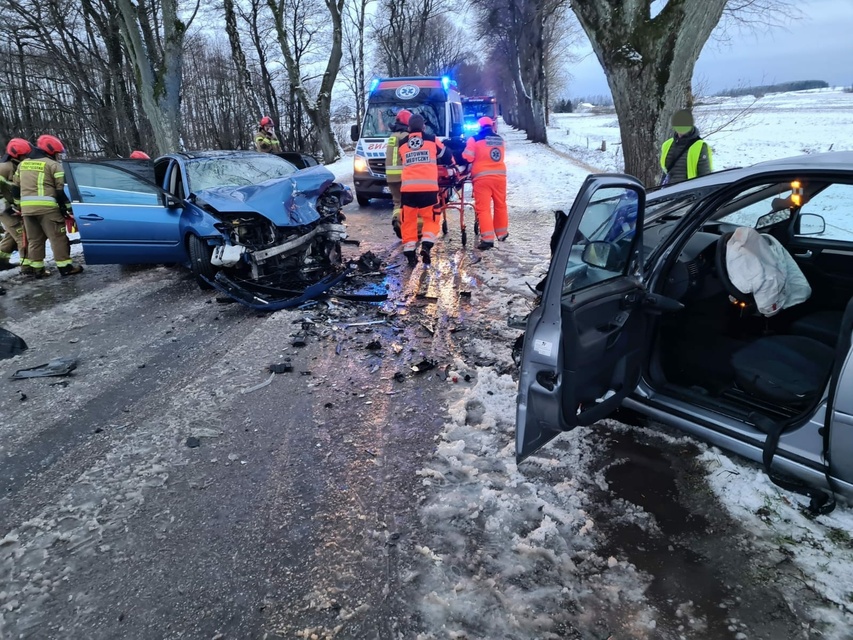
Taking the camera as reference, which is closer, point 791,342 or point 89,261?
point 791,342

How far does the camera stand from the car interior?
260 cm

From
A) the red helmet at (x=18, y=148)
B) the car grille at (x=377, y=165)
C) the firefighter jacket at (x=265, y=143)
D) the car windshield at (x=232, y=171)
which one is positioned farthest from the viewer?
the firefighter jacket at (x=265, y=143)

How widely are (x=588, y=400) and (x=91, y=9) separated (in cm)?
2492

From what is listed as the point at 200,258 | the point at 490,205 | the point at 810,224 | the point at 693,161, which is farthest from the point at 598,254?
the point at 200,258

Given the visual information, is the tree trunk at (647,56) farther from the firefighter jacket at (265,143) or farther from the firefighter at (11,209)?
the firefighter at (11,209)

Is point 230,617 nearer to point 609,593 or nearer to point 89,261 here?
point 609,593

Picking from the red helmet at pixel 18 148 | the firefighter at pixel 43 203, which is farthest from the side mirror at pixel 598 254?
the red helmet at pixel 18 148

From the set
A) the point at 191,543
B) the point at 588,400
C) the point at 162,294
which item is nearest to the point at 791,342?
the point at 588,400

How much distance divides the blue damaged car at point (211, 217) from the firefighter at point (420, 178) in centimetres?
101

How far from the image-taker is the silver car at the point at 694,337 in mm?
2174

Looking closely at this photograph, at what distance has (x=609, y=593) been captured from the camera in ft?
6.82

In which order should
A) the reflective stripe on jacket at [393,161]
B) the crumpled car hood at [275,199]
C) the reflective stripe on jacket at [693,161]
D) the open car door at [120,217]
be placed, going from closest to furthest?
the crumpled car hood at [275,199]
the reflective stripe on jacket at [693,161]
the open car door at [120,217]
the reflective stripe on jacket at [393,161]

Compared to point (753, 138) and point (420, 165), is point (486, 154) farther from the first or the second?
point (753, 138)

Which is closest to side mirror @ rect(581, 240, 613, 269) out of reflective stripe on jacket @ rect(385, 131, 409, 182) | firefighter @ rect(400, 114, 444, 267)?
firefighter @ rect(400, 114, 444, 267)
